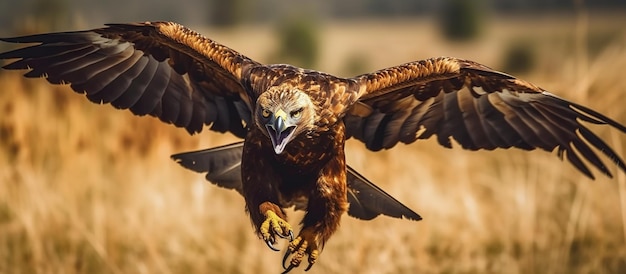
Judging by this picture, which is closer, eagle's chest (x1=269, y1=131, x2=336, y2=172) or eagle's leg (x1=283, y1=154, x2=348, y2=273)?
eagle's chest (x1=269, y1=131, x2=336, y2=172)

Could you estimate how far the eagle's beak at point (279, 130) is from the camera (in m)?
4.09

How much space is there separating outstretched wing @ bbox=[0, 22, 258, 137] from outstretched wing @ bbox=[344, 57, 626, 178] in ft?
2.29

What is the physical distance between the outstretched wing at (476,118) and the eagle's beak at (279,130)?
0.93 m

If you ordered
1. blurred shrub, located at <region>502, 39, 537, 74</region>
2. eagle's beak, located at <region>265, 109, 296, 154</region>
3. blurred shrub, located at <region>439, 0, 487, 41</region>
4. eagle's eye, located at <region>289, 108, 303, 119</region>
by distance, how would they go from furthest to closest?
blurred shrub, located at <region>439, 0, 487, 41</region> < blurred shrub, located at <region>502, 39, 537, 74</region> < eagle's eye, located at <region>289, 108, 303, 119</region> < eagle's beak, located at <region>265, 109, 296, 154</region>

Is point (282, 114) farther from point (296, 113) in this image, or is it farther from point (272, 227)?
point (272, 227)

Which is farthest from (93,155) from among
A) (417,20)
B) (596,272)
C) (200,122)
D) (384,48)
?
(417,20)

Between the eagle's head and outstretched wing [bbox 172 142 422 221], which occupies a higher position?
the eagle's head

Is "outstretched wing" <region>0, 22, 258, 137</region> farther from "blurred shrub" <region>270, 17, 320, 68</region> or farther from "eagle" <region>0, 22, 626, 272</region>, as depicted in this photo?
"blurred shrub" <region>270, 17, 320, 68</region>

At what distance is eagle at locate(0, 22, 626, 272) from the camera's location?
4.44 m

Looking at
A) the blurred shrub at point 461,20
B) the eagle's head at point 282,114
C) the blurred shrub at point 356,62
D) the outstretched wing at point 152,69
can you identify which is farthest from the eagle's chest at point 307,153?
the blurred shrub at point 461,20

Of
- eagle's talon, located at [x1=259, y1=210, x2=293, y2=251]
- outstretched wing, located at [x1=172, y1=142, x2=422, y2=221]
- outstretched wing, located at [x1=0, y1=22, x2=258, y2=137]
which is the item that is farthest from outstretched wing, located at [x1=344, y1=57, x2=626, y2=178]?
eagle's talon, located at [x1=259, y1=210, x2=293, y2=251]

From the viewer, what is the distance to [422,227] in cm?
761

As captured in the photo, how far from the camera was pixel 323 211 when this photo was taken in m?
4.65

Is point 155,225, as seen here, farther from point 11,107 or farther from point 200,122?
point 200,122
